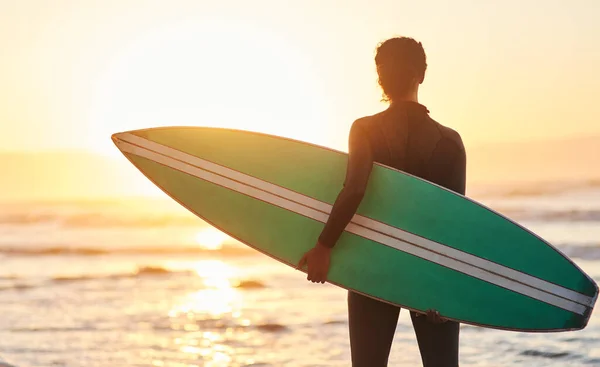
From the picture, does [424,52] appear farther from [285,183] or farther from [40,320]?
[40,320]

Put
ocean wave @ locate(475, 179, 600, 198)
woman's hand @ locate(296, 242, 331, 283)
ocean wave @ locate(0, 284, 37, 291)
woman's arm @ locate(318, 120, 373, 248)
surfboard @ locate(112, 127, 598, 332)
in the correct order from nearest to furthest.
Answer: woman's arm @ locate(318, 120, 373, 248), woman's hand @ locate(296, 242, 331, 283), surfboard @ locate(112, 127, 598, 332), ocean wave @ locate(0, 284, 37, 291), ocean wave @ locate(475, 179, 600, 198)

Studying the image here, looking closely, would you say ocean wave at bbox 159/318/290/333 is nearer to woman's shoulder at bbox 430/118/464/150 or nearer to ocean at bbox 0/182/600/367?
ocean at bbox 0/182/600/367

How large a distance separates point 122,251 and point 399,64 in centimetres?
1462

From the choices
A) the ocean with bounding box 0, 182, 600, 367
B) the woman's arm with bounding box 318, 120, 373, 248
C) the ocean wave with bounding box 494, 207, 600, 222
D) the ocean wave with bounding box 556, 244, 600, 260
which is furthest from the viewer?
the ocean wave with bounding box 494, 207, 600, 222

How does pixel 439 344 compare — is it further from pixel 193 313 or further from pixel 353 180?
pixel 193 313

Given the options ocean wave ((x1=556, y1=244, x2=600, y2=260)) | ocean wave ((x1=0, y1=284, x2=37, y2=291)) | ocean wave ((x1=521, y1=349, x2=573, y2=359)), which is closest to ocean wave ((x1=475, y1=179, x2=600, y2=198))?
ocean wave ((x1=556, y1=244, x2=600, y2=260))

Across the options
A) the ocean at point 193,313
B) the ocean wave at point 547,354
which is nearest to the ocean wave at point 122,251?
the ocean at point 193,313

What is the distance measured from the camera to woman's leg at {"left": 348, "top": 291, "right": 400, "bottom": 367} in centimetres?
284

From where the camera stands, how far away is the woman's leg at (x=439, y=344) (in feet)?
9.23

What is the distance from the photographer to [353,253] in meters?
3.16

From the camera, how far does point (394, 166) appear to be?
284cm

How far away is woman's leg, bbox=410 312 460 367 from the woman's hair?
84cm

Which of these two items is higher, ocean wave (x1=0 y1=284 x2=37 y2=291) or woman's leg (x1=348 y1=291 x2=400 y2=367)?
ocean wave (x1=0 y1=284 x2=37 y2=291)

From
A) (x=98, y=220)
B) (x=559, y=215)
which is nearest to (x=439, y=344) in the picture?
(x=559, y=215)
